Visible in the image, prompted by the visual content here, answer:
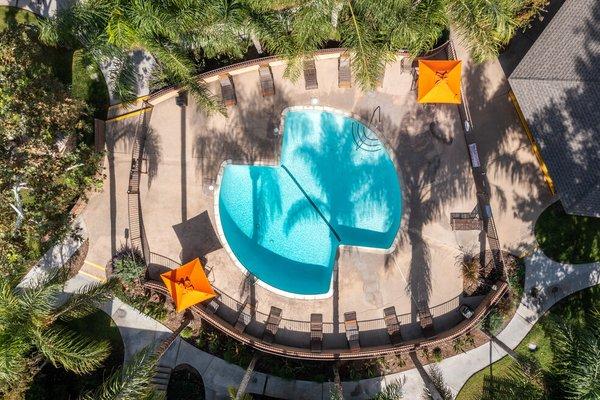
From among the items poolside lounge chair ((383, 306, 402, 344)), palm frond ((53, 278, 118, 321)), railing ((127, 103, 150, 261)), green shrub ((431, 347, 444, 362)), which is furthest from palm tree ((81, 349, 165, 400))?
green shrub ((431, 347, 444, 362))

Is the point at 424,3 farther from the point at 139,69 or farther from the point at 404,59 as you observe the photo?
the point at 139,69

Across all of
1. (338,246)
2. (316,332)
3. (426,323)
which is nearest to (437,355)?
(426,323)

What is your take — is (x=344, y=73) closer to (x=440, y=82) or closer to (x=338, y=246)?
(x=440, y=82)

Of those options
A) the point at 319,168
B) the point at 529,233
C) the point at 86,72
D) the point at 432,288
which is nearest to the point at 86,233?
the point at 86,72

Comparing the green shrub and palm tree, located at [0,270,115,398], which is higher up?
palm tree, located at [0,270,115,398]

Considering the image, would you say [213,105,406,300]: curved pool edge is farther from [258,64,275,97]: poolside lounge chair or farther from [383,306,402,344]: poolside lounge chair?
[383,306,402,344]: poolside lounge chair

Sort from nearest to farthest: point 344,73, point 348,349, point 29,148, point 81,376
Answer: point 29,148, point 81,376, point 348,349, point 344,73
